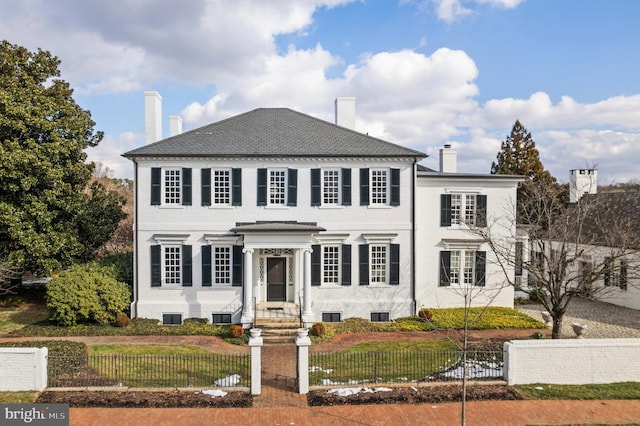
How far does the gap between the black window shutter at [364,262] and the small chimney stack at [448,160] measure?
633cm

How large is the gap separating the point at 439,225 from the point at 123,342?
46.7ft

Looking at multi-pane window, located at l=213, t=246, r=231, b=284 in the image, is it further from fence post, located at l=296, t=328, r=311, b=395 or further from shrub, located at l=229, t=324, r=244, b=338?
fence post, located at l=296, t=328, r=311, b=395

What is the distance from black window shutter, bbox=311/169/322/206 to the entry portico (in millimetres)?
1072

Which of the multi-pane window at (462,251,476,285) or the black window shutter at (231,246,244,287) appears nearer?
the black window shutter at (231,246,244,287)

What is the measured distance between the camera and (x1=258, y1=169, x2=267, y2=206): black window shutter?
17.9 metres

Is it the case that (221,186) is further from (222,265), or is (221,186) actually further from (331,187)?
(331,187)

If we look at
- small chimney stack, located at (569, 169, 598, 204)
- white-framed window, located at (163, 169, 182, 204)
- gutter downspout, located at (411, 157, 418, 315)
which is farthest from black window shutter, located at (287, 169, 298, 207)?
small chimney stack, located at (569, 169, 598, 204)

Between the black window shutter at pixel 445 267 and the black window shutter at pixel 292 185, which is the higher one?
the black window shutter at pixel 292 185

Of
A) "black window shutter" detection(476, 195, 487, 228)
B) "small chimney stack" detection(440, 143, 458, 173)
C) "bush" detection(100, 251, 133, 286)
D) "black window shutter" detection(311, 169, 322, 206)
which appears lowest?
"bush" detection(100, 251, 133, 286)

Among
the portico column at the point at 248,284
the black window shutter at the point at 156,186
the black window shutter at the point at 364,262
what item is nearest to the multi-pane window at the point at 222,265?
the portico column at the point at 248,284

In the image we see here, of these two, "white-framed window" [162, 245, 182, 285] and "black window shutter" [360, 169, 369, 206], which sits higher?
"black window shutter" [360, 169, 369, 206]

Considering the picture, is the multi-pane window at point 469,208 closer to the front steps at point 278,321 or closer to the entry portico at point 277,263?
the entry portico at point 277,263

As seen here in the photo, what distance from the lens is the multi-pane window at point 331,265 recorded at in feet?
59.9

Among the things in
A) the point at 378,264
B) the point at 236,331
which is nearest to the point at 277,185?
the point at 378,264
